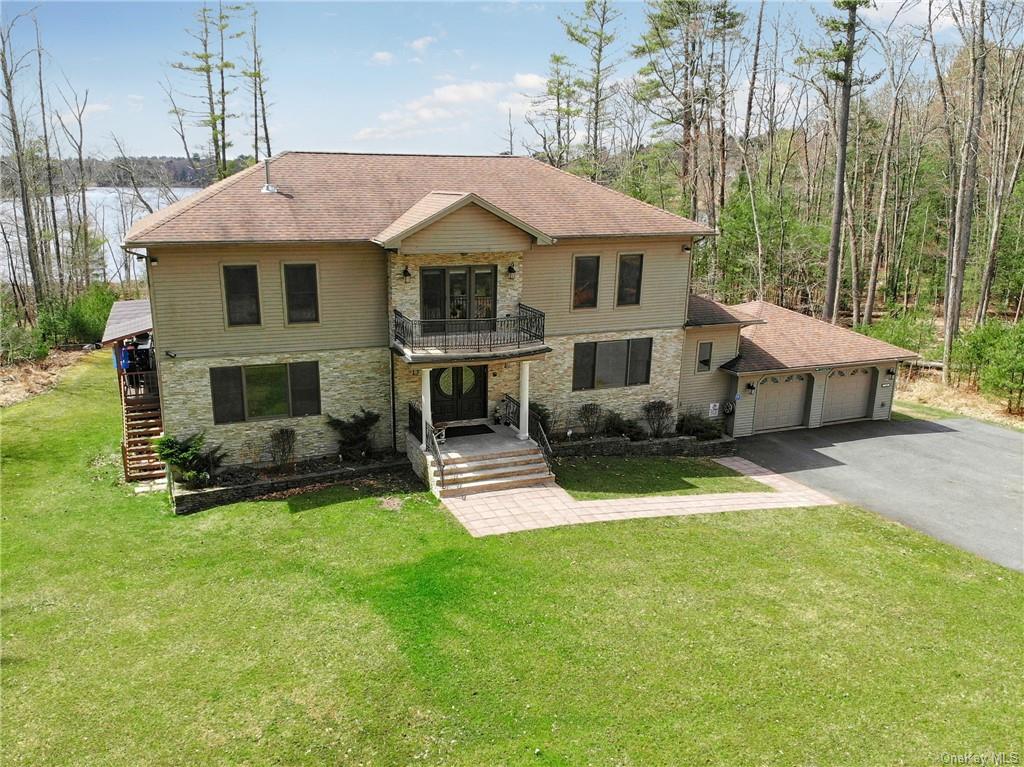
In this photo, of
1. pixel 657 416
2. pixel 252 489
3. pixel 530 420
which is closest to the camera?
pixel 252 489

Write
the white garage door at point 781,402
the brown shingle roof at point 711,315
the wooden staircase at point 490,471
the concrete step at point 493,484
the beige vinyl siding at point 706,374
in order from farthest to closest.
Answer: the white garage door at point 781,402, the beige vinyl siding at point 706,374, the brown shingle roof at point 711,315, the wooden staircase at point 490,471, the concrete step at point 493,484

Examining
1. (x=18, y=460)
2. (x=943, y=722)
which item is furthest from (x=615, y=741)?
(x=18, y=460)

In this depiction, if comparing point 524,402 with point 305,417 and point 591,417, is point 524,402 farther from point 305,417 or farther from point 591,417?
point 305,417

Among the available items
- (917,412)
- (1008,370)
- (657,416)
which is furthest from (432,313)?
(1008,370)

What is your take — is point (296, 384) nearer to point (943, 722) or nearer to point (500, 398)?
point (500, 398)

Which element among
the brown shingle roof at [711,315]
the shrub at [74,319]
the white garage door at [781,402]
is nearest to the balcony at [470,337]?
the brown shingle roof at [711,315]

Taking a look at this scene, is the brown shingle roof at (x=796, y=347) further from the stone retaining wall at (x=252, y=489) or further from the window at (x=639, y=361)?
the stone retaining wall at (x=252, y=489)
